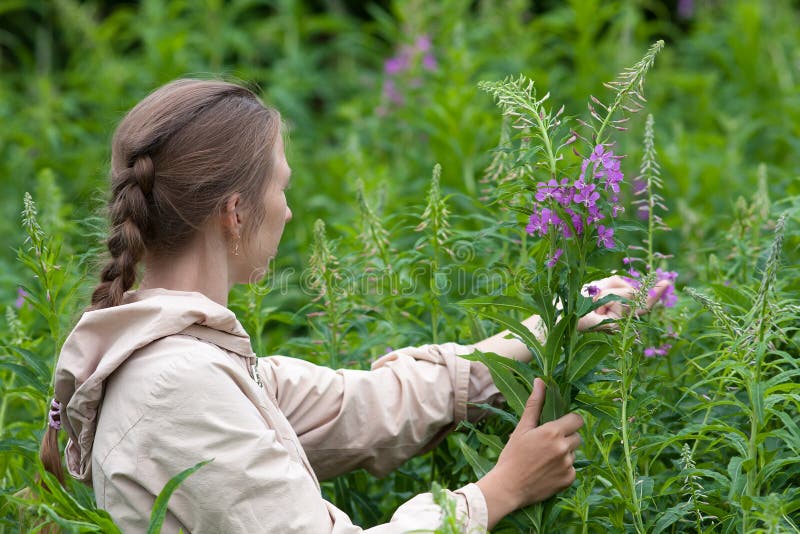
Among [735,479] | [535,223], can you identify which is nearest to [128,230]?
[535,223]

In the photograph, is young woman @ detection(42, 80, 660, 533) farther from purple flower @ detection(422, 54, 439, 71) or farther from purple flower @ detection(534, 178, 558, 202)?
purple flower @ detection(422, 54, 439, 71)

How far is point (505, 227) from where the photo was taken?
97.3 inches

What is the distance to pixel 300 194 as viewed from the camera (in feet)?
17.6

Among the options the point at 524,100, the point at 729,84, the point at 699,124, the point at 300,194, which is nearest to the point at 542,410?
the point at 524,100

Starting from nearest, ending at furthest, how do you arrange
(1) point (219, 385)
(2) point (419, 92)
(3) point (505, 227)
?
1. (1) point (219, 385)
2. (3) point (505, 227)
3. (2) point (419, 92)

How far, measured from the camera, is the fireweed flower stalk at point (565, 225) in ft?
7.17

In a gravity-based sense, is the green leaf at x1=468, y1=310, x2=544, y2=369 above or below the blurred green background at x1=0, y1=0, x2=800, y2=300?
below

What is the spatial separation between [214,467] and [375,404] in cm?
66

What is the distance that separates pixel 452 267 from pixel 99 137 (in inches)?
159

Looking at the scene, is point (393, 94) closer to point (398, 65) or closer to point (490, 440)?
point (398, 65)

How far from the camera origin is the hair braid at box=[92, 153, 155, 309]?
228 centimetres

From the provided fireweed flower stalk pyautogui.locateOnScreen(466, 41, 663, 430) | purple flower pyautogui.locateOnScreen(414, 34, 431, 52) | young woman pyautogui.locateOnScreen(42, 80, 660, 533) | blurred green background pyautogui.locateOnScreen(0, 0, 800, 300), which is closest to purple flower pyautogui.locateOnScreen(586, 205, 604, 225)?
fireweed flower stalk pyautogui.locateOnScreen(466, 41, 663, 430)

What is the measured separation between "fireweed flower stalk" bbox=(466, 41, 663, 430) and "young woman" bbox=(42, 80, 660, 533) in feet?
0.34

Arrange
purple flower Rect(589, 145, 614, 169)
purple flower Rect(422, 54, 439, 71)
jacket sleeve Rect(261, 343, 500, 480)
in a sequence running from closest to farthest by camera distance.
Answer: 1. purple flower Rect(589, 145, 614, 169)
2. jacket sleeve Rect(261, 343, 500, 480)
3. purple flower Rect(422, 54, 439, 71)
